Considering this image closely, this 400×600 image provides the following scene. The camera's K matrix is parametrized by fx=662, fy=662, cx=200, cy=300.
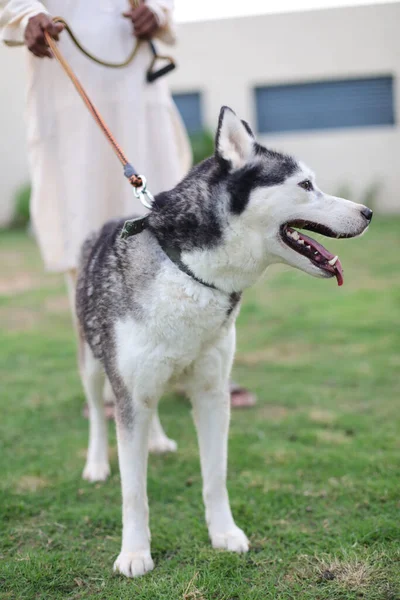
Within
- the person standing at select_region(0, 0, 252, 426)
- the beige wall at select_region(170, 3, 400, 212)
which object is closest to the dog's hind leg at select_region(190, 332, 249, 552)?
the person standing at select_region(0, 0, 252, 426)

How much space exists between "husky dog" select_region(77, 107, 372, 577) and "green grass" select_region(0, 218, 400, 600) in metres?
0.21

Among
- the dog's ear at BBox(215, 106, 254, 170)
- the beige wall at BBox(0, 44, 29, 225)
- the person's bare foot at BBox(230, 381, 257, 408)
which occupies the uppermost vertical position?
the dog's ear at BBox(215, 106, 254, 170)

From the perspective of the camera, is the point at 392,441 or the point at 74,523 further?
the point at 392,441

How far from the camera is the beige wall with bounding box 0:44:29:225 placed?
16469mm

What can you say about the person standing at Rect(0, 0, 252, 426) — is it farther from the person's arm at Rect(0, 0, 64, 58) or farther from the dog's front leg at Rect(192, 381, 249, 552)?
the dog's front leg at Rect(192, 381, 249, 552)

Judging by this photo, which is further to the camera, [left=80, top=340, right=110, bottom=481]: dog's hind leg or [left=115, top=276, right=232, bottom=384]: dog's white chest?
[left=80, top=340, right=110, bottom=481]: dog's hind leg

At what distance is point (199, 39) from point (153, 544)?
50.9 feet

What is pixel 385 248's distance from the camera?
36.6 feet

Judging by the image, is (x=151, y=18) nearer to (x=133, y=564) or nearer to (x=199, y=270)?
(x=199, y=270)

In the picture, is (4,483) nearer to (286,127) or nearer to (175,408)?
(175,408)

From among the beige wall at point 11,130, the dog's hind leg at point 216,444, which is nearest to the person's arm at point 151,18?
the dog's hind leg at point 216,444

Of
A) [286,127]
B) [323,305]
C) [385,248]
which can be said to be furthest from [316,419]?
[286,127]

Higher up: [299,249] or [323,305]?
[299,249]

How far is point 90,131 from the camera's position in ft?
12.3
